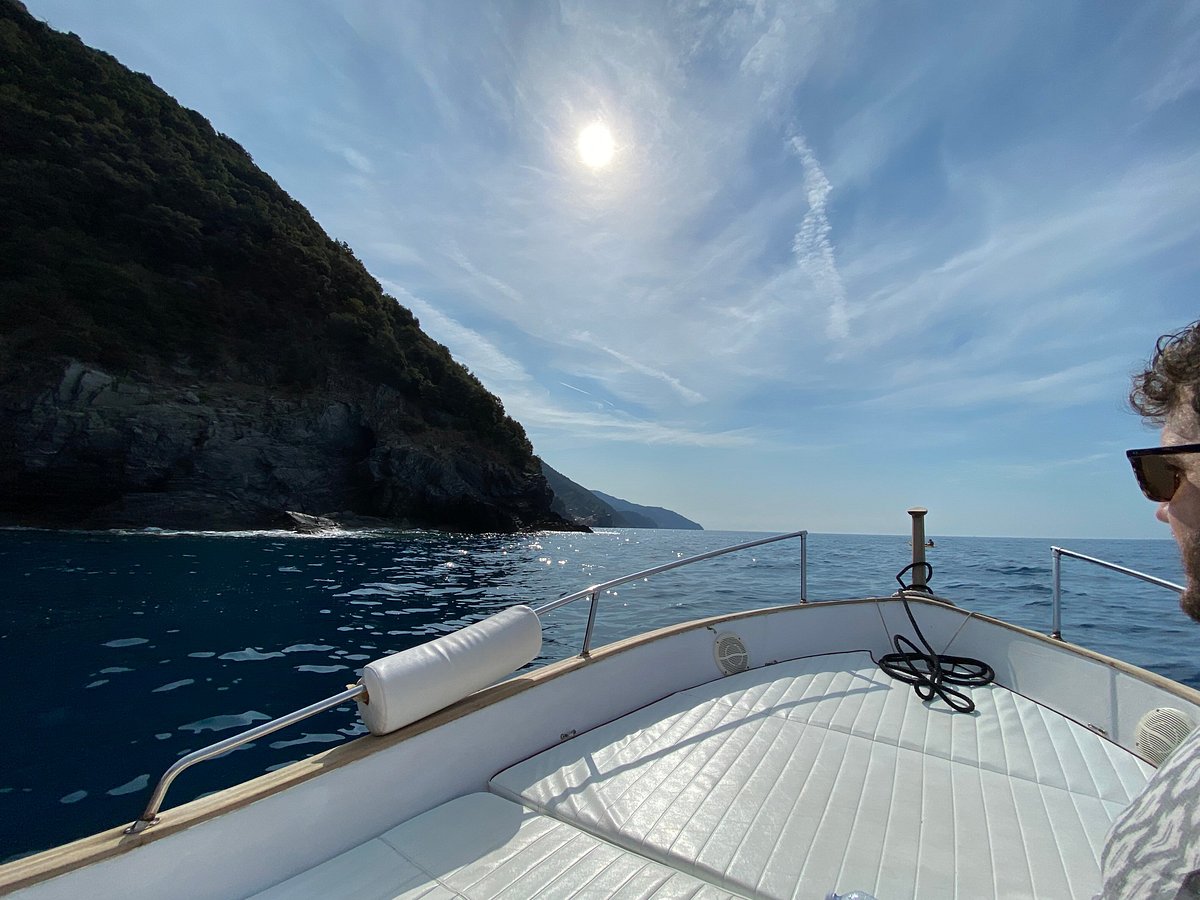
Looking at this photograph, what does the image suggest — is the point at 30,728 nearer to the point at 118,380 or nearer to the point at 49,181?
the point at 118,380

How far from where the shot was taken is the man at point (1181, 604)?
554 millimetres

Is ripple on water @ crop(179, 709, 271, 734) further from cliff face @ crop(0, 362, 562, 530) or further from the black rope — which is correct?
cliff face @ crop(0, 362, 562, 530)

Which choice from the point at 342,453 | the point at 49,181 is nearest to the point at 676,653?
the point at 342,453

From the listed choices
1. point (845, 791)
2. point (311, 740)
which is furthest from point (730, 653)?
point (311, 740)

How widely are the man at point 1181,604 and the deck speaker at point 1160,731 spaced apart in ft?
7.33

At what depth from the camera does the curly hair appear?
0.85 meters

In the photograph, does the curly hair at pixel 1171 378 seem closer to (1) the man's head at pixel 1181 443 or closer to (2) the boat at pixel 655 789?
(1) the man's head at pixel 1181 443

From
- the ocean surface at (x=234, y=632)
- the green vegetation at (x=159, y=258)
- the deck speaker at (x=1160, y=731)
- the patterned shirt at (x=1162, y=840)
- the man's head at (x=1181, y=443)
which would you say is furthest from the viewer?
the green vegetation at (x=159, y=258)

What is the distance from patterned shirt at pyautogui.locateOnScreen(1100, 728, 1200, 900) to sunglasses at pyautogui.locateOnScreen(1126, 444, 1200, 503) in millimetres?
446

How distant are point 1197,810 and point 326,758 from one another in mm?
1977

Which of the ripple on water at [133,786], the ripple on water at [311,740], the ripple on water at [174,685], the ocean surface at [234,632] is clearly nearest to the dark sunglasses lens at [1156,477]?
the ocean surface at [234,632]

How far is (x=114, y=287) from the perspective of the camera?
28250 mm

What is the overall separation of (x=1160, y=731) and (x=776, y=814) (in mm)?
1943

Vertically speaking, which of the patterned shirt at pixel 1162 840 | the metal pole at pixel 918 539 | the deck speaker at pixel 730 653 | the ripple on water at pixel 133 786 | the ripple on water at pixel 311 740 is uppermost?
the metal pole at pixel 918 539
